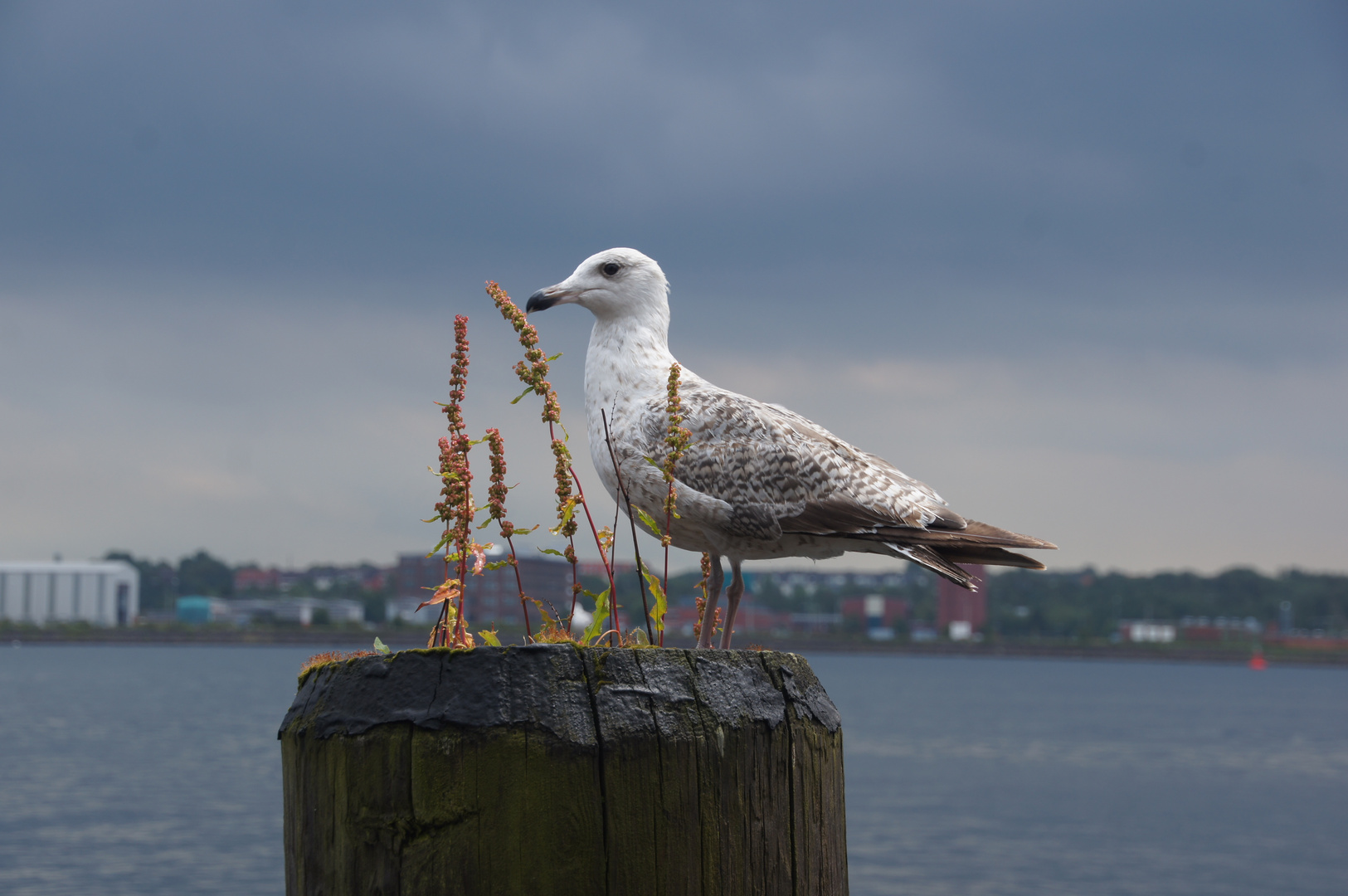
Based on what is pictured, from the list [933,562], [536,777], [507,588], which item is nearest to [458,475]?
[536,777]

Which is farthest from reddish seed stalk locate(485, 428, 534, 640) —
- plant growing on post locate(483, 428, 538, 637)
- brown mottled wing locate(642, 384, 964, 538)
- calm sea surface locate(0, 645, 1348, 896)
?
calm sea surface locate(0, 645, 1348, 896)

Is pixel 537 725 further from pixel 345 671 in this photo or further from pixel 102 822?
pixel 102 822

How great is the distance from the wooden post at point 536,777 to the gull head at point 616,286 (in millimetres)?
3180

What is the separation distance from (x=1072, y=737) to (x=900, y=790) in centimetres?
5434

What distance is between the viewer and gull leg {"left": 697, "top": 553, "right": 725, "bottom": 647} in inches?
196

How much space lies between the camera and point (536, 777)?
110 inches

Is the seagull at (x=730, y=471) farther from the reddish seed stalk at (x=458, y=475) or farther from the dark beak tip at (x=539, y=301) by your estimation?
the reddish seed stalk at (x=458, y=475)

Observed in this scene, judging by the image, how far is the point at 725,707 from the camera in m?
2.97

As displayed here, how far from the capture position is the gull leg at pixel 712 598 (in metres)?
4.97

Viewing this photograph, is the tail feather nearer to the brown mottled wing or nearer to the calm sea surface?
the brown mottled wing

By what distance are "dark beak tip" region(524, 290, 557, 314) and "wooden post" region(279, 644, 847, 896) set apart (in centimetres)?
303

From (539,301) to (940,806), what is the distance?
83434 mm

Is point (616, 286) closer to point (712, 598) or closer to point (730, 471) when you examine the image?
point (730, 471)

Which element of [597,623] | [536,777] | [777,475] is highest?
[777,475]
